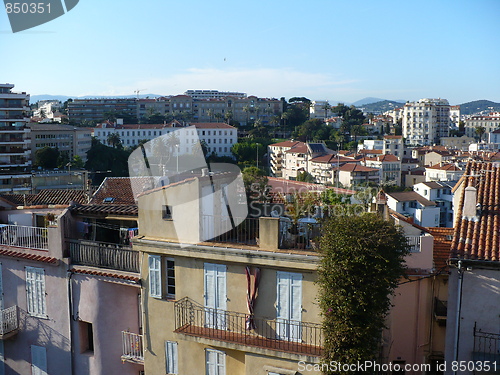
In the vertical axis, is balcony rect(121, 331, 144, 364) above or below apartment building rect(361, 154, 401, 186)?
above

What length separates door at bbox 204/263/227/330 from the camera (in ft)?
34.5

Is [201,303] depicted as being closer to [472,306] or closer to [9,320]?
[472,306]

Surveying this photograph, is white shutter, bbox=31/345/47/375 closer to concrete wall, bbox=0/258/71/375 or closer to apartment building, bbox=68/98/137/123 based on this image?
concrete wall, bbox=0/258/71/375

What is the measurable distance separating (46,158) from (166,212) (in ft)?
261

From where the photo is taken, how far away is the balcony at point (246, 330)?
971cm

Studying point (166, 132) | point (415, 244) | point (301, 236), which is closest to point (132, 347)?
point (301, 236)

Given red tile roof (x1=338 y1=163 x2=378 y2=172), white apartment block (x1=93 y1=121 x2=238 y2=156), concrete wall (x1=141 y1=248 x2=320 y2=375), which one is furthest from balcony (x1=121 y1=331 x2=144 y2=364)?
white apartment block (x1=93 y1=121 x2=238 y2=156)

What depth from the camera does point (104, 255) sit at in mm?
12469

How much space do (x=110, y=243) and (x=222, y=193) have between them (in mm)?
3172

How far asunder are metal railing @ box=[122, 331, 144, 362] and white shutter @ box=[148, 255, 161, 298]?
1401 millimetres

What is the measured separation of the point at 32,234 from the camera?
549 inches

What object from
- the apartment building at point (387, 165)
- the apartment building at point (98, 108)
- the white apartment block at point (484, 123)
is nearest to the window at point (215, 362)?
the apartment building at point (387, 165)

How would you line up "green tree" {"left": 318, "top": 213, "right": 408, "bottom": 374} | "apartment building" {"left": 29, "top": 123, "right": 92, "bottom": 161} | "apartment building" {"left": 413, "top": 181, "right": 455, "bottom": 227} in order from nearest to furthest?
"green tree" {"left": 318, "top": 213, "right": 408, "bottom": 374}
"apartment building" {"left": 413, "top": 181, "right": 455, "bottom": 227}
"apartment building" {"left": 29, "top": 123, "right": 92, "bottom": 161}

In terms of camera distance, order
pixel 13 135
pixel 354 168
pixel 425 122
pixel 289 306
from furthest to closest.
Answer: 1. pixel 425 122
2. pixel 354 168
3. pixel 13 135
4. pixel 289 306
